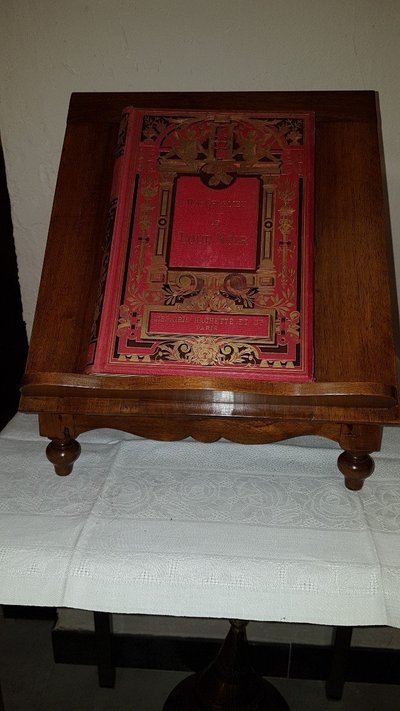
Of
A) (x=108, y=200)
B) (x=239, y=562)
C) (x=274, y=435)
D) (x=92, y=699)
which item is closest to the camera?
(x=239, y=562)

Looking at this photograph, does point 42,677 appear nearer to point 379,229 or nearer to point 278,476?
point 278,476

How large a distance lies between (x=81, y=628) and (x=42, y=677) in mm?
148

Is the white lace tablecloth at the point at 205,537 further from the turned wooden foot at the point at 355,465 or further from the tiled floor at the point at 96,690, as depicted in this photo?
the tiled floor at the point at 96,690

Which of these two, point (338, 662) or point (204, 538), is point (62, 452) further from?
point (338, 662)

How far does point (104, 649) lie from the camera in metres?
1.46

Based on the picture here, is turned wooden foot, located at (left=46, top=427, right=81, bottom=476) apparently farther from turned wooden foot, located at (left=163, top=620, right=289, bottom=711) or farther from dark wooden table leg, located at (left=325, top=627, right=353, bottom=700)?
dark wooden table leg, located at (left=325, top=627, right=353, bottom=700)

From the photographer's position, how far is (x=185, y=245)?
1.00 meters

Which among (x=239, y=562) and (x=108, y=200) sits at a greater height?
(x=108, y=200)

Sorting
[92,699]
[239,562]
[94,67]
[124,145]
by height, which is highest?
[94,67]

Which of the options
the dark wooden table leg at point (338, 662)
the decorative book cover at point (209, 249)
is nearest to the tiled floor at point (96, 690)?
the dark wooden table leg at point (338, 662)

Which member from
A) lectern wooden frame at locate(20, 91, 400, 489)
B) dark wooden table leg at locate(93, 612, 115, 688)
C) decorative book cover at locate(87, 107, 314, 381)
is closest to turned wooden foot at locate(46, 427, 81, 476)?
lectern wooden frame at locate(20, 91, 400, 489)

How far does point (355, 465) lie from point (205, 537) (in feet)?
0.87

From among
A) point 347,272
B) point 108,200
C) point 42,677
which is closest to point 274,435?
point 347,272

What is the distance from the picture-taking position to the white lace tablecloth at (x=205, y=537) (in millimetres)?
830
